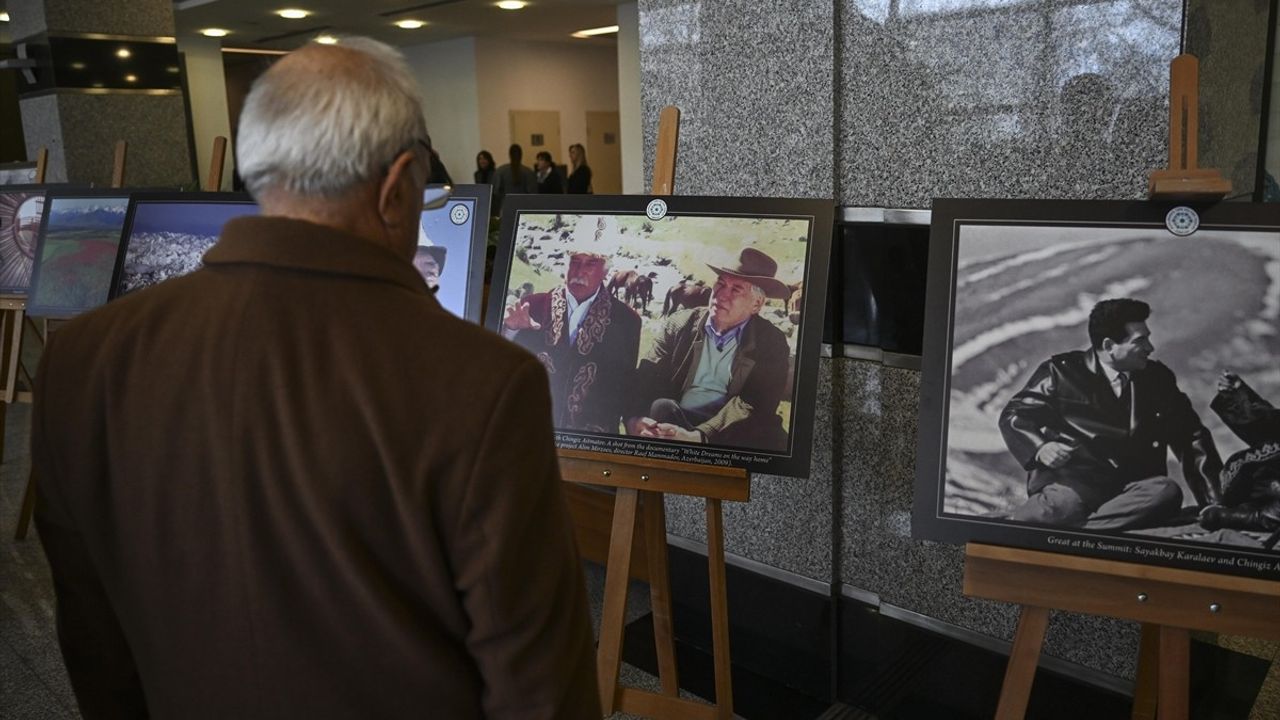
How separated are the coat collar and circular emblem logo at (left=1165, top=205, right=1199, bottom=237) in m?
1.14

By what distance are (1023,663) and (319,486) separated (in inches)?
42.1

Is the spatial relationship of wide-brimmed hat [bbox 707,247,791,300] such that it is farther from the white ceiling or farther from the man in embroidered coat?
the white ceiling

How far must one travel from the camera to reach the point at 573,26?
469 inches

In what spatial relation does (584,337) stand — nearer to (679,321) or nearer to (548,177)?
(679,321)

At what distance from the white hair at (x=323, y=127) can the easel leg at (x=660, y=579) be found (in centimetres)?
126

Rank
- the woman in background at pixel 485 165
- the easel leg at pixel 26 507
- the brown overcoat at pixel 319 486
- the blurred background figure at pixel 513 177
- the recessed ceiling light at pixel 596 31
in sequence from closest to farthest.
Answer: the brown overcoat at pixel 319 486 < the easel leg at pixel 26 507 < the blurred background figure at pixel 513 177 < the woman in background at pixel 485 165 < the recessed ceiling light at pixel 596 31

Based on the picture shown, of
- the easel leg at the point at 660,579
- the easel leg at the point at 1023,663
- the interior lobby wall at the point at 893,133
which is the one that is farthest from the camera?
the easel leg at the point at 660,579

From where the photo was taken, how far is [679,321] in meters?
2.00

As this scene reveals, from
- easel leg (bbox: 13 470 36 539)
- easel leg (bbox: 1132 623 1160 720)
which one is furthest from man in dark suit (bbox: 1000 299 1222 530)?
easel leg (bbox: 13 470 36 539)

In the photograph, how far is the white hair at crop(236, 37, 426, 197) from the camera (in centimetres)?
A: 98

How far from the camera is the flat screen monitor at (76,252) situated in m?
3.27

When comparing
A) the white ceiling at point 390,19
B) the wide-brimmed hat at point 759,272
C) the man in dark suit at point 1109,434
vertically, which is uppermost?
the white ceiling at point 390,19

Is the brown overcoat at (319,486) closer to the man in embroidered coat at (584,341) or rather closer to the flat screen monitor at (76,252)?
the man in embroidered coat at (584,341)

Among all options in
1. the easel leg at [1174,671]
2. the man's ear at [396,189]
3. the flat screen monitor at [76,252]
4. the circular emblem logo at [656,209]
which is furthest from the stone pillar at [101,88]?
the easel leg at [1174,671]
